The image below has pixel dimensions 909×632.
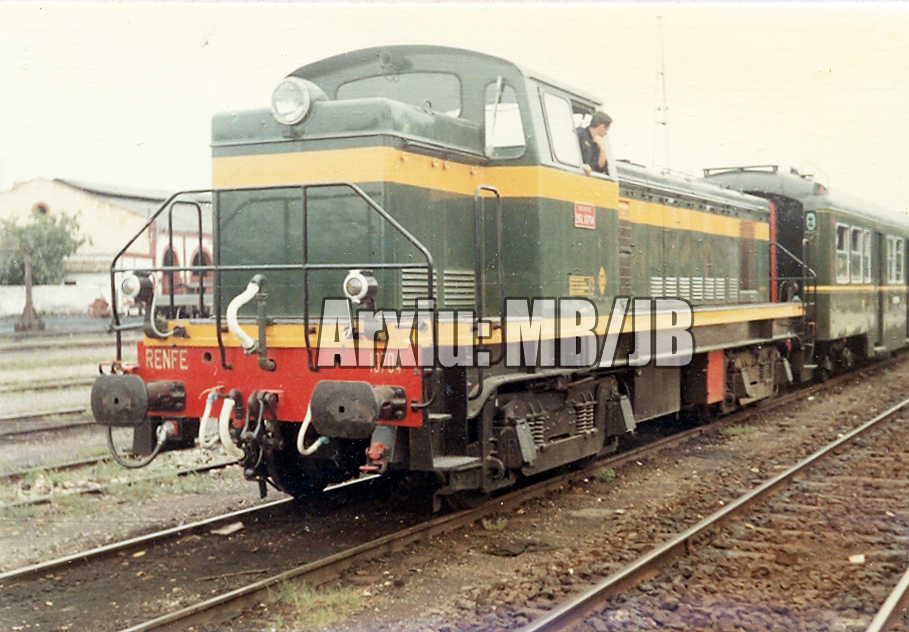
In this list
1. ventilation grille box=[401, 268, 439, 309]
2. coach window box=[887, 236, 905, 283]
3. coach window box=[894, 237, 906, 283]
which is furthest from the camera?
coach window box=[894, 237, 906, 283]

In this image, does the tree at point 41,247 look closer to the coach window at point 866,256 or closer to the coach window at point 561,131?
the coach window at point 561,131

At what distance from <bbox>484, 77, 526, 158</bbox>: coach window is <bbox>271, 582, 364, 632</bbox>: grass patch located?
3.10 meters

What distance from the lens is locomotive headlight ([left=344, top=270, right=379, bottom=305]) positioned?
185 inches

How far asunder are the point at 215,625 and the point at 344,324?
5.70 ft

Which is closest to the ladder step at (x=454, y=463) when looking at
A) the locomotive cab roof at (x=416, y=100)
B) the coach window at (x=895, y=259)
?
the locomotive cab roof at (x=416, y=100)

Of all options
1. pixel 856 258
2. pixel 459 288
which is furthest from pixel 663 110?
pixel 856 258

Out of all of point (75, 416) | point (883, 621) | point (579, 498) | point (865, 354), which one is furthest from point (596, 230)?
point (865, 354)

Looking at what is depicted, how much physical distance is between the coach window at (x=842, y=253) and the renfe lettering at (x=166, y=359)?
10.0m

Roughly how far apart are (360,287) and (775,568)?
2.85 m

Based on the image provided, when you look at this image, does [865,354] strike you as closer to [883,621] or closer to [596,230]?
[596,230]

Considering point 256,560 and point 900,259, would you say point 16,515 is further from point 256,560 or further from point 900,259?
point 900,259

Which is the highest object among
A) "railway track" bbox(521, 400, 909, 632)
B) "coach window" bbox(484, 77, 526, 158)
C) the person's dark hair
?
the person's dark hair

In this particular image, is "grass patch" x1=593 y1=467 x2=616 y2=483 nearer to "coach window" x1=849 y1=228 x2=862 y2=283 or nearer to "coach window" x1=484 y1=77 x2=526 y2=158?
"coach window" x1=484 y1=77 x2=526 y2=158

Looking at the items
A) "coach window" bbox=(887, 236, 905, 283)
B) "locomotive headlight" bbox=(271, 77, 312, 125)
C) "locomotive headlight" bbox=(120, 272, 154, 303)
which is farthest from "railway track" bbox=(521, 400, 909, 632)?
"coach window" bbox=(887, 236, 905, 283)
